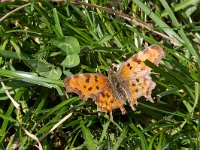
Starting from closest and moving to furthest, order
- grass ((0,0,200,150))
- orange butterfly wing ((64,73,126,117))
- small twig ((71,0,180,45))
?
orange butterfly wing ((64,73,126,117)) → grass ((0,0,200,150)) → small twig ((71,0,180,45))

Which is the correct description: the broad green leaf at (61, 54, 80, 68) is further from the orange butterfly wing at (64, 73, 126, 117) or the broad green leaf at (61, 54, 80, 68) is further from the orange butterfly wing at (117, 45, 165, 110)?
the orange butterfly wing at (117, 45, 165, 110)

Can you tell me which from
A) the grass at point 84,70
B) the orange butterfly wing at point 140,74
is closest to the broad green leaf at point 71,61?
the grass at point 84,70

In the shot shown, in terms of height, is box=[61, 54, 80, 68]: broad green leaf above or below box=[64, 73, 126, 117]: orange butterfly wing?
above

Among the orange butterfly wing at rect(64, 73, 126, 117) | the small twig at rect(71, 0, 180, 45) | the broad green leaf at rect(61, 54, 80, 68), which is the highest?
the small twig at rect(71, 0, 180, 45)

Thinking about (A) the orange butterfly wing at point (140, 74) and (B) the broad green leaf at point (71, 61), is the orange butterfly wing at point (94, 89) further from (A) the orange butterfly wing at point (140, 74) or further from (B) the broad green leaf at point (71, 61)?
(B) the broad green leaf at point (71, 61)

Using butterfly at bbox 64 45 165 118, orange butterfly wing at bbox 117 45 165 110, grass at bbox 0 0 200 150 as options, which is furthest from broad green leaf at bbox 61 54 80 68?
orange butterfly wing at bbox 117 45 165 110

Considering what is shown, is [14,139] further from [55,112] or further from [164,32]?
[164,32]

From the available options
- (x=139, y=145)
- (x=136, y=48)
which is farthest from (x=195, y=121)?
(x=136, y=48)
